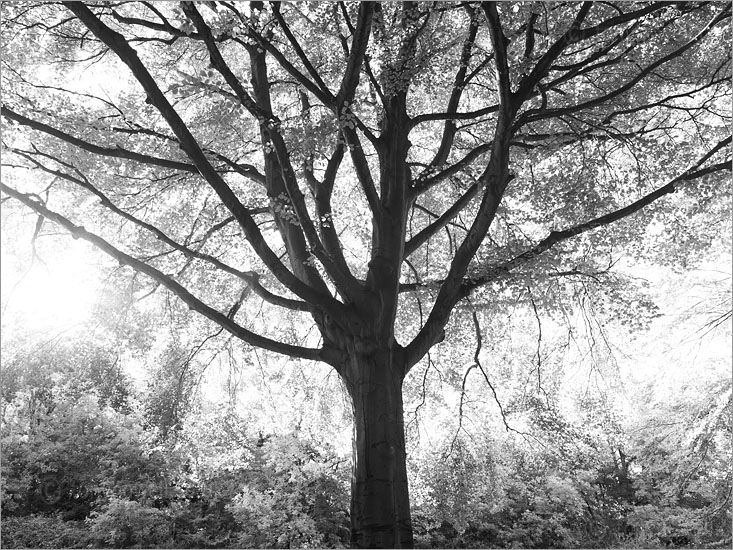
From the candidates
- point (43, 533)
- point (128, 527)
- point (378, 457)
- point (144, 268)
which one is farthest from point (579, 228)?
point (43, 533)

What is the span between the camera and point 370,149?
8336mm

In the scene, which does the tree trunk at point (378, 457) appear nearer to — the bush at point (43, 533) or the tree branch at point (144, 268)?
the tree branch at point (144, 268)

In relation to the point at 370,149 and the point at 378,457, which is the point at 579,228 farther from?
the point at 370,149

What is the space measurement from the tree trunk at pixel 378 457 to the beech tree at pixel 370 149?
1 cm

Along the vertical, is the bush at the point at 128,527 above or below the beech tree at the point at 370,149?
below

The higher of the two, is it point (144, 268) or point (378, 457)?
point (144, 268)

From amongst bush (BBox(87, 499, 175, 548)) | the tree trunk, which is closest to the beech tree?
the tree trunk

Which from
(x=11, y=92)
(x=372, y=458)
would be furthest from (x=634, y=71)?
(x=11, y=92)

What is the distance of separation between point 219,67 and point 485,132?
12.4 feet

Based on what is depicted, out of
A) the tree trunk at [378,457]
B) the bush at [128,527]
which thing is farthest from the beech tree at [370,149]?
the bush at [128,527]

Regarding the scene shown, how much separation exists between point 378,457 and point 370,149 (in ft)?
18.0

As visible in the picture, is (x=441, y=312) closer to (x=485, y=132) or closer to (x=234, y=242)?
(x=485, y=132)

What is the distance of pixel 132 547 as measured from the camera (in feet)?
38.4

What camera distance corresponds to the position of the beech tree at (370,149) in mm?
4051
